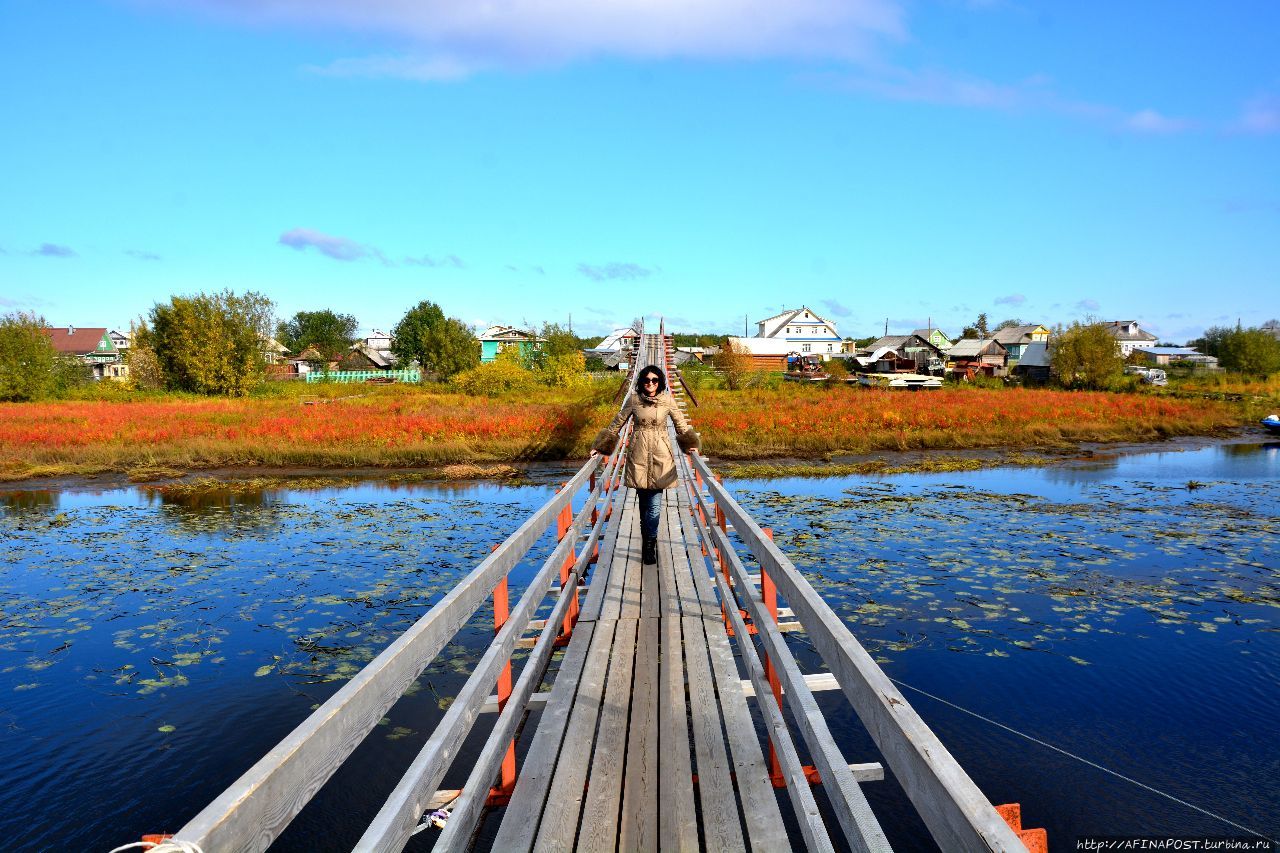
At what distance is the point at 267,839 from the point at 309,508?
17892mm

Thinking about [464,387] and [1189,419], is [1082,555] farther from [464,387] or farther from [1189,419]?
[464,387]

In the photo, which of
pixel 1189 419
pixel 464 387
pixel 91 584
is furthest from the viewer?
pixel 464 387

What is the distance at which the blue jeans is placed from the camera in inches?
294

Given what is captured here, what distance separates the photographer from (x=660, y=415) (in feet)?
24.0

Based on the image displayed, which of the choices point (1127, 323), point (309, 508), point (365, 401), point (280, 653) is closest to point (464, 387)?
point (365, 401)

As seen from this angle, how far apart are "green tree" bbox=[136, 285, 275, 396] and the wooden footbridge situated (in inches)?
2009

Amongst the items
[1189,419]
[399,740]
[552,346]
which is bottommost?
[399,740]

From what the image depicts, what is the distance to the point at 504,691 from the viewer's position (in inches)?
173

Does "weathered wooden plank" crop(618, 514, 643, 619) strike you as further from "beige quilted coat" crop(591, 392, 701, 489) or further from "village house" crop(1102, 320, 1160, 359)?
"village house" crop(1102, 320, 1160, 359)

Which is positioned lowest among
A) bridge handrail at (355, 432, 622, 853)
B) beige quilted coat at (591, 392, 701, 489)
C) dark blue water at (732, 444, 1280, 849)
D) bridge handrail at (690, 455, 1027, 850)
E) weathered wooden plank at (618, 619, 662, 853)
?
dark blue water at (732, 444, 1280, 849)

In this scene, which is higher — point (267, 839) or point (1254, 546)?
point (267, 839)

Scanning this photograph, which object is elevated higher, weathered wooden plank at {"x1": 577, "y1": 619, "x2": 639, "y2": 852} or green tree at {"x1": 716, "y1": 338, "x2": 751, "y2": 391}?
green tree at {"x1": 716, "y1": 338, "x2": 751, "y2": 391}

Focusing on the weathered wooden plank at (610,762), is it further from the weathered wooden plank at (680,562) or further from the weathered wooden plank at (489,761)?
the weathered wooden plank at (680,562)

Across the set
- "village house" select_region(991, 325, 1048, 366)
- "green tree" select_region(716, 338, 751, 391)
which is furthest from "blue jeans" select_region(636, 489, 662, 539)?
"village house" select_region(991, 325, 1048, 366)
